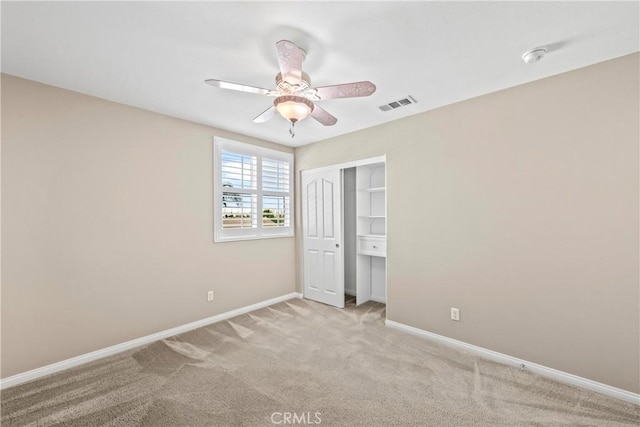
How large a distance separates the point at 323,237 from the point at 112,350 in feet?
9.08

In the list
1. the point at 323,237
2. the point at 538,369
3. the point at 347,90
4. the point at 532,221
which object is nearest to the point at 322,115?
the point at 347,90

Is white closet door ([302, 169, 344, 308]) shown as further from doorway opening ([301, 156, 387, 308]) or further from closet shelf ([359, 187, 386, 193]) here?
closet shelf ([359, 187, 386, 193])

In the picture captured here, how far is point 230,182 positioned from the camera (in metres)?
3.77

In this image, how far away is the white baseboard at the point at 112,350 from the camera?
7.44 ft

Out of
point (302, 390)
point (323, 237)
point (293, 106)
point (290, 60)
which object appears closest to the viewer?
point (290, 60)

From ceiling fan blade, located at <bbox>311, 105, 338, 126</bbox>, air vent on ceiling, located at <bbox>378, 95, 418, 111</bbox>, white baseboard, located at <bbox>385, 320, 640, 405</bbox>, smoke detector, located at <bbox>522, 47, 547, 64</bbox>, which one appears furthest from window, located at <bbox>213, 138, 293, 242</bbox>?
smoke detector, located at <bbox>522, 47, 547, 64</bbox>

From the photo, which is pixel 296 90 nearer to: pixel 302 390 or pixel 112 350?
pixel 302 390

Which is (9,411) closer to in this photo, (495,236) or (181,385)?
(181,385)

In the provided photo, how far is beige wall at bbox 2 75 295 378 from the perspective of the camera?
2285 mm

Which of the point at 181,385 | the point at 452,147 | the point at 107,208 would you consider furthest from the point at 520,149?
the point at 107,208

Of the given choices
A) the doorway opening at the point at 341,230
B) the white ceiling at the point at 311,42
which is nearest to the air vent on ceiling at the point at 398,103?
the white ceiling at the point at 311,42

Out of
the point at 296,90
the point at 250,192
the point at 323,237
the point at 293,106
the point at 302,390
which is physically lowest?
the point at 302,390

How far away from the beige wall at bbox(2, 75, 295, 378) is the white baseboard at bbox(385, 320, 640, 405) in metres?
2.60

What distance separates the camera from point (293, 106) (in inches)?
76.3
